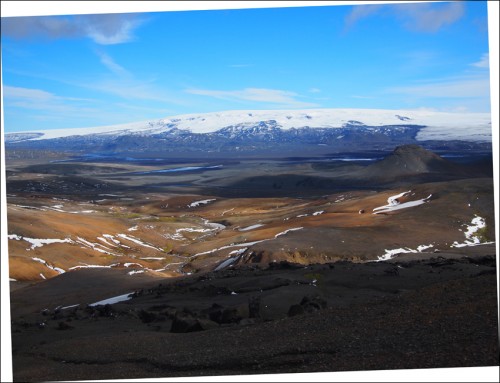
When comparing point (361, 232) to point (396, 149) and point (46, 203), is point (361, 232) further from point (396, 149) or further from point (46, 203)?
point (46, 203)

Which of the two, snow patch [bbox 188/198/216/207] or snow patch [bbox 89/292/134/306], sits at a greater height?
snow patch [bbox 188/198/216/207]

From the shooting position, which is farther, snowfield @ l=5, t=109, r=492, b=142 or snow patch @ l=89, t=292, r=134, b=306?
snowfield @ l=5, t=109, r=492, b=142

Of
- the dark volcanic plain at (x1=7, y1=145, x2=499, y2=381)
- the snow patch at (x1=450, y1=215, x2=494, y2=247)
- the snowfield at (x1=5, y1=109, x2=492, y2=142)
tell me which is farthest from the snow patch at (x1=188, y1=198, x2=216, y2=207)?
the snow patch at (x1=450, y1=215, x2=494, y2=247)

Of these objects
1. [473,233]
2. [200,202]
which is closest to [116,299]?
[200,202]

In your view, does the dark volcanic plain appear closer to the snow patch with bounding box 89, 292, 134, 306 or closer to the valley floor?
the valley floor

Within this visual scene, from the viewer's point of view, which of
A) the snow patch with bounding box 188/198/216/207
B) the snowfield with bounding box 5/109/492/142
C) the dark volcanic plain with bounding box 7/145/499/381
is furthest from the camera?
the snow patch with bounding box 188/198/216/207

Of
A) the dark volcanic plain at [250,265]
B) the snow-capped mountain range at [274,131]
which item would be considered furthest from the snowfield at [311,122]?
the dark volcanic plain at [250,265]
